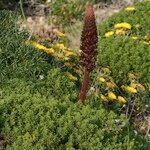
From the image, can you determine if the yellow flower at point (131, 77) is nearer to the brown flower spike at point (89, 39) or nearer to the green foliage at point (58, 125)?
the green foliage at point (58, 125)

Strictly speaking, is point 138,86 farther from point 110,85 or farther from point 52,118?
point 52,118

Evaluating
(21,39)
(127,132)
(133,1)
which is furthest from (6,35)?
(133,1)

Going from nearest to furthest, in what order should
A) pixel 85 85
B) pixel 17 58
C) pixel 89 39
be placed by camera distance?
pixel 89 39
pixel 85 85
pixel 17 58

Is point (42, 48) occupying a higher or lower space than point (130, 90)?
higher

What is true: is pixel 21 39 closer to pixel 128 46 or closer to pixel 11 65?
pixel 11 65

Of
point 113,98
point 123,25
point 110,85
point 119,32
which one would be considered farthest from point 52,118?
point 123,25

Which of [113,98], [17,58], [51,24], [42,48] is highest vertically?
[17,58]

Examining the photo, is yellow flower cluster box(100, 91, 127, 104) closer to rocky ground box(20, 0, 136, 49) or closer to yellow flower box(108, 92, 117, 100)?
yellow flower box(108, 92, 117, 100)

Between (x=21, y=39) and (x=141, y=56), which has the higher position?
(x=21, y=39)

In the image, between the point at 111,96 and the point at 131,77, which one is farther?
the point at 131,77

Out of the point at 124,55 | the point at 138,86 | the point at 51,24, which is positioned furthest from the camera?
the point at 51,24

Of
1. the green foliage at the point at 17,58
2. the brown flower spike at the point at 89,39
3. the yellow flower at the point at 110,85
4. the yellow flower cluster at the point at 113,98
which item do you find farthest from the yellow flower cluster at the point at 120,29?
the brown flower spike at the point at 89,39
